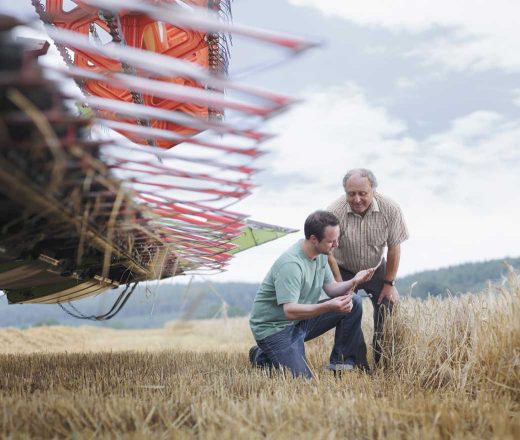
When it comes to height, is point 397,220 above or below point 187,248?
above

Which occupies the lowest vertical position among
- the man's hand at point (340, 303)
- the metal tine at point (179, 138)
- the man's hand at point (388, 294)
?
the man's hand at point (340, 303)

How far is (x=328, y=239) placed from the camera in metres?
3.87

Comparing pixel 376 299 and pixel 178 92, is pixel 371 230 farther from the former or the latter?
pixel 178 92

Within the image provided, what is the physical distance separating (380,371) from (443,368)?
28.8 inches

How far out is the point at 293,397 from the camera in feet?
9.22

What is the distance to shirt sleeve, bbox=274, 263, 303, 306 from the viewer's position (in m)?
3.86

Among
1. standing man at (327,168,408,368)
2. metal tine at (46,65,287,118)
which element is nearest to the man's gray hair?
standing man at (327,168,408,368)

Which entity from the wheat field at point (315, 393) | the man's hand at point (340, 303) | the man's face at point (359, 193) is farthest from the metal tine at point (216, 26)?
the man's face at point (359, 193)

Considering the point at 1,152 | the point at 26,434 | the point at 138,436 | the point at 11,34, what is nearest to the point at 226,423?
the point at 138,436

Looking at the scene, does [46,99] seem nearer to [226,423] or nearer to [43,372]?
[226,423]

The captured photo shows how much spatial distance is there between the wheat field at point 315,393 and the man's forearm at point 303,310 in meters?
0.39

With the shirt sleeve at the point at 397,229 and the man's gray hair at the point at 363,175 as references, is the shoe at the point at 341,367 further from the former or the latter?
the man's gray hair at the point at 363,175

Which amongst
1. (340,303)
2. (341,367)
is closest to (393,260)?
(341,367)

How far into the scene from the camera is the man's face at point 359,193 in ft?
15.0
